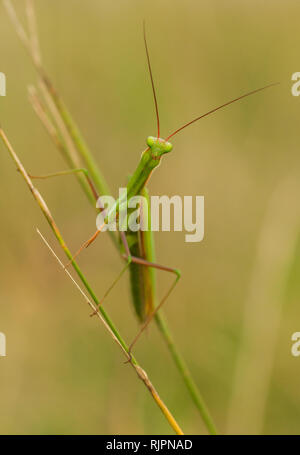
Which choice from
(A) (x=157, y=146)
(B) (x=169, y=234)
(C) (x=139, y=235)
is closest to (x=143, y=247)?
(C) (x=139, y=235)

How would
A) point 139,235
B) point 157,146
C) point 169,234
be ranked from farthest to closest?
point 169,234, point 139,235, point 157,146

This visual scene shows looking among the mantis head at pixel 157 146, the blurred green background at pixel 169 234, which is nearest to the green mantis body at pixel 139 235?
the mantis head at pixel 157 146

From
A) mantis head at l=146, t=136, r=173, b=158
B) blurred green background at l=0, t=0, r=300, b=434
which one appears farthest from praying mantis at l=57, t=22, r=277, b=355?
blurred green background at l=0, t=0, r=300, b=434

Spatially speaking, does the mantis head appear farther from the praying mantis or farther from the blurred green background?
the blurred green background

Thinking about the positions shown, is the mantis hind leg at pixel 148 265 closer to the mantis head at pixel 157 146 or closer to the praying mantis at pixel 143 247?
the praying mantis at pixel 143 247

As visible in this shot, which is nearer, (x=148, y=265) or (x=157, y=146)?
(x=157, y=146)

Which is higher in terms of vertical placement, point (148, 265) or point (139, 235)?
point (139, 235)

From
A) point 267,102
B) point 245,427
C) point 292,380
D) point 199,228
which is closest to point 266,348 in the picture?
point 245,427

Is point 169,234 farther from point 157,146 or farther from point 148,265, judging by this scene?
point 157,146

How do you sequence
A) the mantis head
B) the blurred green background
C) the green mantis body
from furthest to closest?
the blurred green background
the mantis head
the green mantis body
